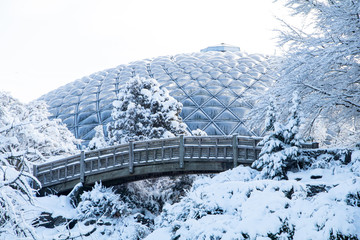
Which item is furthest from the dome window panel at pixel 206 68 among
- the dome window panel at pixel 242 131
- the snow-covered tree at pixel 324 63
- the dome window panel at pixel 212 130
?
the snow-covered tree at pixel 324 63

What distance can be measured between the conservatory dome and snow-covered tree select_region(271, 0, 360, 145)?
15113mm

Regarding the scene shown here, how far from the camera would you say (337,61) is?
14.2 meters

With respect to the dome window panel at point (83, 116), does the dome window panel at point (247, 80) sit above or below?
above

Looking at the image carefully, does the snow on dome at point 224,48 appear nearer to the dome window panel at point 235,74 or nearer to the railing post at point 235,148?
the dome window panel at point 235,74

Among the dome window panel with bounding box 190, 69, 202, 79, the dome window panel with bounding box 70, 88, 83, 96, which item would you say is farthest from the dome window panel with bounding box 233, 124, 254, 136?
the dome window panel with bounding box 70, 88, 83, 96

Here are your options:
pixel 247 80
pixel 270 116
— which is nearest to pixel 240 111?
pixel 247 80

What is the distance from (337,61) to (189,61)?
35.1 m

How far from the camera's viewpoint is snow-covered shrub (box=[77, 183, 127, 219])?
20.3 meters

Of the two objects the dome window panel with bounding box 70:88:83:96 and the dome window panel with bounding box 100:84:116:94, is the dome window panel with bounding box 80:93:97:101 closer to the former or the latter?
the dome window panel with bounding box 100:84:116:94

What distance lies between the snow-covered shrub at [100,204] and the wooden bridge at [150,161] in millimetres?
1214

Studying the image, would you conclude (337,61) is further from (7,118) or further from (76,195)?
(76,195)

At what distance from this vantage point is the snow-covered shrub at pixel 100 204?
66.6 feet

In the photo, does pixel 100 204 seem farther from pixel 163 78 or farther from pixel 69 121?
pixel 163 78

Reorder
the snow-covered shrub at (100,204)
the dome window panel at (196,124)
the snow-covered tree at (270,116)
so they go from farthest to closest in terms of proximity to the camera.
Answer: the dome window panel at (196,124), the snow-covered shrub at (100,204), the snow-covered tree at (270,116)
